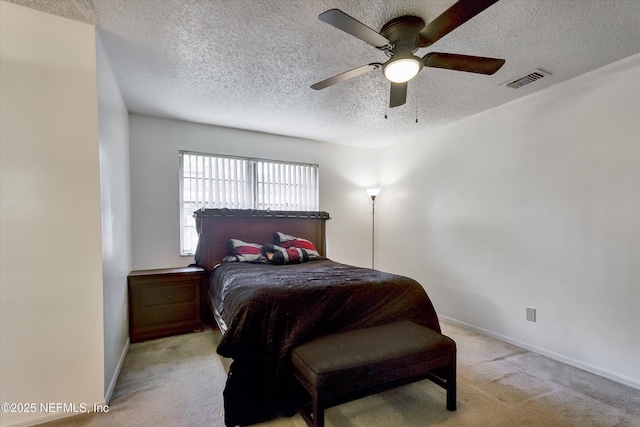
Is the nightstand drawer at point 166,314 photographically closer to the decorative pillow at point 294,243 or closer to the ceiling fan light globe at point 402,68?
the decorative pillow at point 294,243

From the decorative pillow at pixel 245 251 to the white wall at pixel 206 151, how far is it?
703 millimetres

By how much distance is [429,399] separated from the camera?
197 cm

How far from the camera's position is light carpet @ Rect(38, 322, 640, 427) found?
1747 millimetres

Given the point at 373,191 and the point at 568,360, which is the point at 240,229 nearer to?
the point at 373,191

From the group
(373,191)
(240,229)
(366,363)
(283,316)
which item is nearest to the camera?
(366,363)

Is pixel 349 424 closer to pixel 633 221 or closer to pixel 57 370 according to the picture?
pixel 57 370

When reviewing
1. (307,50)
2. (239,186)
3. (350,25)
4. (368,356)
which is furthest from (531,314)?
(239,186)

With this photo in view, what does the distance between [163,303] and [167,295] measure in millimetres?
89

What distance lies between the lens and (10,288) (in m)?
1.64

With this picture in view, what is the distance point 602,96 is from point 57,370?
14.5ft

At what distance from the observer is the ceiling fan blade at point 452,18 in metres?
1.27

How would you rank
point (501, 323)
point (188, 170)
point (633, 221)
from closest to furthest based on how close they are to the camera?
point (633, 221), point (501, 323), point (188, 170)

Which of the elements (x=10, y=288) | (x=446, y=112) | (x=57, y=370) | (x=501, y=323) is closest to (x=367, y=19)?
(x=446, y=112)

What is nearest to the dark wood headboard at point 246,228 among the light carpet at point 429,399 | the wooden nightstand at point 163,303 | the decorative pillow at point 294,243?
the decorative pillow at point 294,243
